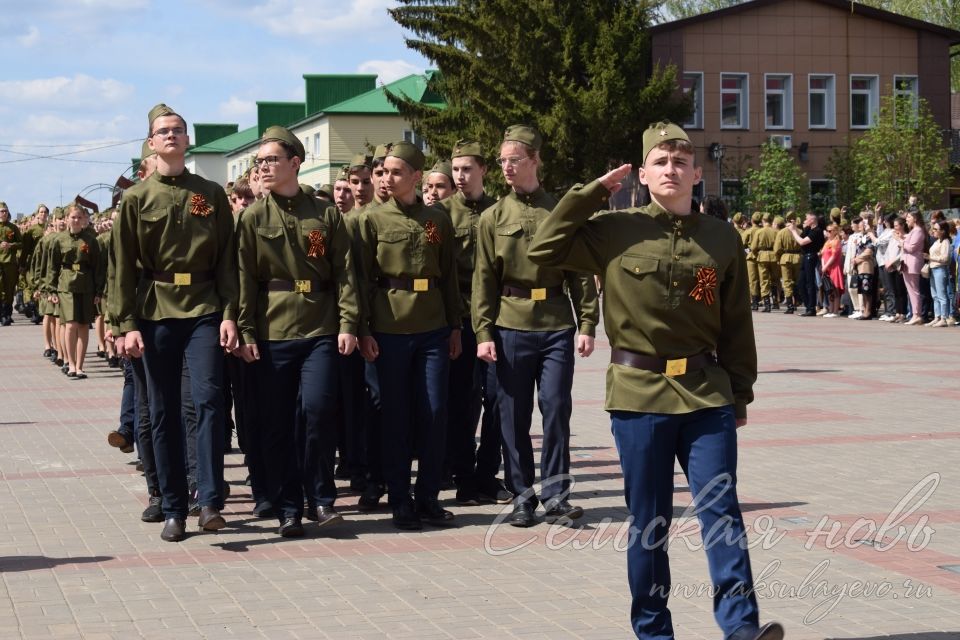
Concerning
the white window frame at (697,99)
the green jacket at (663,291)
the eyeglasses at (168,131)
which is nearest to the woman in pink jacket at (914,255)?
the eyeglasses at (168,131)

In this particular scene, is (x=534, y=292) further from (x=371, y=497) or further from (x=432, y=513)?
(x=371, y=497)

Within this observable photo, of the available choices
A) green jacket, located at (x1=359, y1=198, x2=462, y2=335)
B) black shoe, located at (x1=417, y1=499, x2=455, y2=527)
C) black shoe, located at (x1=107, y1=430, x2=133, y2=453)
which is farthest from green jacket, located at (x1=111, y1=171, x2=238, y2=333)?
black shoe, located at (x1=107, y1=430, x2=133, y2=453)

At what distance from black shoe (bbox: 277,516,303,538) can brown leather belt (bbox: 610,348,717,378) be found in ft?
10.3

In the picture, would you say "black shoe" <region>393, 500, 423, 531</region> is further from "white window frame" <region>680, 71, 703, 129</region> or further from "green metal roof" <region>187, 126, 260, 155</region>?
"green metal roof" <region>187, 126, 260, 155</region>

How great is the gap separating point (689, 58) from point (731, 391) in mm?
46015

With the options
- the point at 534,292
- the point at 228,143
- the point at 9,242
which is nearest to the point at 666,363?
the point at 534,292

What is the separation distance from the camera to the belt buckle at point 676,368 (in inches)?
215

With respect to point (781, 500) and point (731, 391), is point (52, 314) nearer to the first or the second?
point (781, 500)

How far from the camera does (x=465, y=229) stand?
30.8 feet

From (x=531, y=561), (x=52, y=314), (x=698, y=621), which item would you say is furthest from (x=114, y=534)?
(x=52, y=314)

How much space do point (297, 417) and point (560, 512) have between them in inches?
63.8

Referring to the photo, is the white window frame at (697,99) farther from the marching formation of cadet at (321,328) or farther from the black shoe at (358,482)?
the marching formation of cadet at (321,328)

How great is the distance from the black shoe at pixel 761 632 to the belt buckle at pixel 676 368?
3.16 ft

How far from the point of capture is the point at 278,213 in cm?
815
